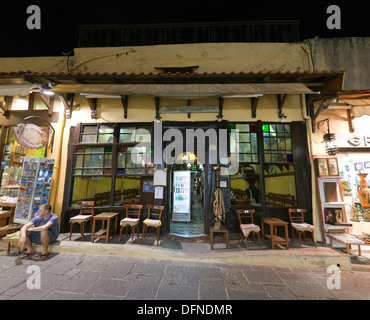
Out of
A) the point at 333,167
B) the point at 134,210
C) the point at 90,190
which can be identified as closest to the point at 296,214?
the point at 333,167

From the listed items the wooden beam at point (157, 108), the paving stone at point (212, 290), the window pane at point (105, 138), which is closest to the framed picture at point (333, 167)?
the paving stone at point (212, 290)

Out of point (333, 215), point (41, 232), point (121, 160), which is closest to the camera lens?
point (41, 232)

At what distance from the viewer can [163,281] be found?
140 inches

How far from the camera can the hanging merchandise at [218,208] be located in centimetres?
516

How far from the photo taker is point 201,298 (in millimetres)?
3061

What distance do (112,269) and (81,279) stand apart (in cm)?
65

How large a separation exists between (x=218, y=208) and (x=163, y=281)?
8.36 feet

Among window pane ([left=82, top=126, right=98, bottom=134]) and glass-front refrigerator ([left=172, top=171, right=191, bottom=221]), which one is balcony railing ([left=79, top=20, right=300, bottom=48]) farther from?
glass-front refrigerator ([left=172, top=171, right=191, bottom=221])

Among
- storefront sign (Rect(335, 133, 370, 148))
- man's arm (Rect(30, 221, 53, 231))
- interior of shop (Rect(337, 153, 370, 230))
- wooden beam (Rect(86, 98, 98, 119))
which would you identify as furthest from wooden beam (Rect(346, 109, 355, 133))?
man's arm (Rect(30, 221, 53, 231))

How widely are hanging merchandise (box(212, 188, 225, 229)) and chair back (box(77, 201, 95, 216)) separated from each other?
412cm

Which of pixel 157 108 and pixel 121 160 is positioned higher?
pixel 157 108

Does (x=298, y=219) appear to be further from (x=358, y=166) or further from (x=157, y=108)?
(x=157, y=108)

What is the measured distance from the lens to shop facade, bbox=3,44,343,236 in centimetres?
567
